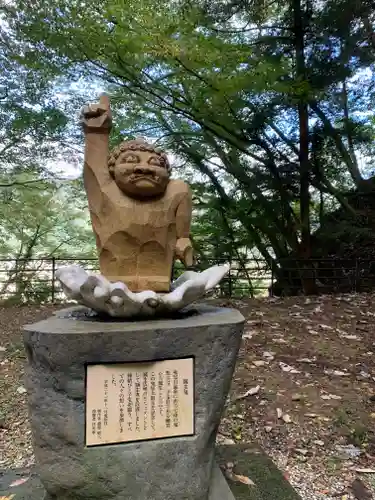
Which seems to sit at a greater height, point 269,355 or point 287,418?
point 269,355

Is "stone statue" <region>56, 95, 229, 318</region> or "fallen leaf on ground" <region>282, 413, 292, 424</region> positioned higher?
"stone statue" <region>56, 95, 229, 318</region>

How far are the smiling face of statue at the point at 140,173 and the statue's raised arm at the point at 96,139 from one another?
9 centimetres

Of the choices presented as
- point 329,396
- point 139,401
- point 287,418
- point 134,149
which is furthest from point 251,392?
point 134,149

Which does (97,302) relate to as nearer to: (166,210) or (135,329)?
(135,329)

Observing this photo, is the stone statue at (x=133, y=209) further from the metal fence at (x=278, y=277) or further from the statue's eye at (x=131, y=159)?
the metal fence at (x=278, y=277)

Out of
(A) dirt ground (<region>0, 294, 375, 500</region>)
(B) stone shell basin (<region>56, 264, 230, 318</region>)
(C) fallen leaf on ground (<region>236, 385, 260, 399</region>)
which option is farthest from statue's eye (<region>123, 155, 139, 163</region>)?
(C) fallen leaf on ground (<region>236, 385, 260, 399</region>)

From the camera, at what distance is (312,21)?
337 inches

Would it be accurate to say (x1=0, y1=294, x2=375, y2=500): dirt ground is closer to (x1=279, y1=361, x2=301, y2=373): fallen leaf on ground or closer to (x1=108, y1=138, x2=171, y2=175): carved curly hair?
(x1=279, y1=361, x2=301, y2=373): fallen leaf on ground

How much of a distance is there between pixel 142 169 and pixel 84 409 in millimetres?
1542

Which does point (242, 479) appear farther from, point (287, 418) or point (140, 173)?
point (140, 173)

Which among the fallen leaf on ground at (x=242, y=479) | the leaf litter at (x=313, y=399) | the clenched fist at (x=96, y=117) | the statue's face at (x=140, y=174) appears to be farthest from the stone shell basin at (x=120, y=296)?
the leaf litter at (x=313, y=399)

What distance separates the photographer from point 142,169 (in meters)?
2.72

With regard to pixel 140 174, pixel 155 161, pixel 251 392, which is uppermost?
pixel 155 161

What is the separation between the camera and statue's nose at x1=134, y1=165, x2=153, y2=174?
2721mm
